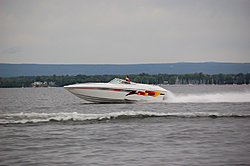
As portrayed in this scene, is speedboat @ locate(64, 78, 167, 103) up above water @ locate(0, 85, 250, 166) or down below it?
above

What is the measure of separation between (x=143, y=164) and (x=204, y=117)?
30.6 feet

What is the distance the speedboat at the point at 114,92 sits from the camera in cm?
2300

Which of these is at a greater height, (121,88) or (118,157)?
(121,88)

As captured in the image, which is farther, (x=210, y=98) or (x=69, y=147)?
(x=210, y=98)

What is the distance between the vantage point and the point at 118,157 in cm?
878

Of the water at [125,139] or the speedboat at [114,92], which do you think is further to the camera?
the speedboat at [114,92]

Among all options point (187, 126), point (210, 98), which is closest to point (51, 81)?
point (210, 98)

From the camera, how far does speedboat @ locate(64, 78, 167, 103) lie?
23000 millimetres

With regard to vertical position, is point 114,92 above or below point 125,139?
above

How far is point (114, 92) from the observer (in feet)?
75.6

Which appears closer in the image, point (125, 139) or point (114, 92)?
point (125, 139)

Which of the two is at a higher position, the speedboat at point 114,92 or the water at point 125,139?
the speedboat at point 114,92

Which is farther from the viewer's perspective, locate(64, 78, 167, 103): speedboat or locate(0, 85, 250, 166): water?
locate(64, 78, 167, 103): speedboat

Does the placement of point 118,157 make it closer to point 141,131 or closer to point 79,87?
point 141,131
